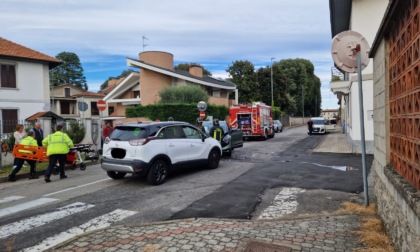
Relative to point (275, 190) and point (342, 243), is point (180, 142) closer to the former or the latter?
point (275, 190)

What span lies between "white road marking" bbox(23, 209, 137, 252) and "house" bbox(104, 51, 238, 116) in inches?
1119

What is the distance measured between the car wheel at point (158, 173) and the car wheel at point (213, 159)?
219 centimetres

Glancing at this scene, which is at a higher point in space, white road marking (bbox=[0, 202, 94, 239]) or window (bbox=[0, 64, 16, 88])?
window (bbox=[0, 64, 16, 88])

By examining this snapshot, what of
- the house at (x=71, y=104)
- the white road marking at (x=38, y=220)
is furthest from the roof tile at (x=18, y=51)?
the house at (x=71, y=104)

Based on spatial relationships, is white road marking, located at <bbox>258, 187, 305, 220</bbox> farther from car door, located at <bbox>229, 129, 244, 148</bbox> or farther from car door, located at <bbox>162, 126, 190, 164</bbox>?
car door, located at <bbox>229, 129, 244, 148</bbox>

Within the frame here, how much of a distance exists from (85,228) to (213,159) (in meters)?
6.08

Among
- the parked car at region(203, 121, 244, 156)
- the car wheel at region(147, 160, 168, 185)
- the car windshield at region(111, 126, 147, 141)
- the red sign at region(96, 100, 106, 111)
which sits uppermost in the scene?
the red sign at region(96, 100, 106, 111)

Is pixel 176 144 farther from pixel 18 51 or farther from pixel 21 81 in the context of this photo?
pixel 18 51

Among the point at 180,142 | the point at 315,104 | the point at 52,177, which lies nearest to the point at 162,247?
the point at 180,142

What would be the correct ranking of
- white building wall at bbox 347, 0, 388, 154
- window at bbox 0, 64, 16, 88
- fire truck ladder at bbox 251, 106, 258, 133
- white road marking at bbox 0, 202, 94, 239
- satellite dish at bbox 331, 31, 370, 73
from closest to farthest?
white road marking at bbox 0, 202, 94, 239 → satellite dish at bbox 331, 31, 370, 73 → white building wall at bbox 347, 0, 388, 154 → window at bbox 0, 64, 16, 88 → fire truck ladder at bbox 251, 106, 258, 133

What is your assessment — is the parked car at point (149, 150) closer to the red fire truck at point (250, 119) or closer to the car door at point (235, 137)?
the car door at point (235, 137)

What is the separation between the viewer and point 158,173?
8562 millimetres

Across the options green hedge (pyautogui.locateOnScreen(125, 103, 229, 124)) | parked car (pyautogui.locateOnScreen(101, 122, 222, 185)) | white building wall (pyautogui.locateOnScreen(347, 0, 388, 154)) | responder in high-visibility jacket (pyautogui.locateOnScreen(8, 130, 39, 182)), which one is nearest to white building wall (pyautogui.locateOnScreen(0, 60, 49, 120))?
green hedge (pyautogui.locateOnScreen(125, 103, 229, 124))

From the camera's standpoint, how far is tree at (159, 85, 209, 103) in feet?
99.5
